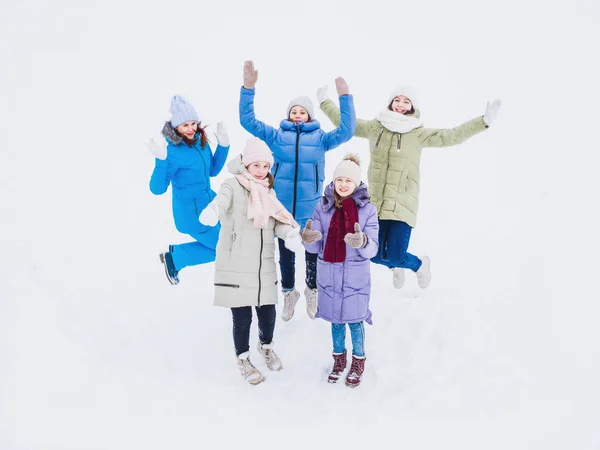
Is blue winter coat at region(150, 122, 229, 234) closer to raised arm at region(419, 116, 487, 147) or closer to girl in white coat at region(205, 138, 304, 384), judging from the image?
girl in white coat at region(205, 138, 304, 384)

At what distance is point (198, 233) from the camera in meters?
5.46

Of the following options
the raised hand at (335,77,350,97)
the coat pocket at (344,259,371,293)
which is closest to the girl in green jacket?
the raised hand at (335,77,350,97)

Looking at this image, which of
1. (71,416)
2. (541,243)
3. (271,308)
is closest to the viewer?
(71,416)

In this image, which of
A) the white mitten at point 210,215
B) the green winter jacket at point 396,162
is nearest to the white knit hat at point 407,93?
the green winter jacket at point 396,162

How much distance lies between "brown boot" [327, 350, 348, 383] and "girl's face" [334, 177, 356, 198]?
1.66 meters

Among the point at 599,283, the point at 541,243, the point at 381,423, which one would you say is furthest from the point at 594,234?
the point at 381,423

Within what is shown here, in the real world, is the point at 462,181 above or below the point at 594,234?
above

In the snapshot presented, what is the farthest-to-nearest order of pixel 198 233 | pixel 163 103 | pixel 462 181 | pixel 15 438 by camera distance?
pixel 163 103 < pixel 462 181 < pixel 198 233 < pixel 15 438

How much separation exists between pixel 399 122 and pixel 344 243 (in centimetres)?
162

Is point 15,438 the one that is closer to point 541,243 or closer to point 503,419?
point 503,419

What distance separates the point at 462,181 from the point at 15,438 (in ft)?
30.2

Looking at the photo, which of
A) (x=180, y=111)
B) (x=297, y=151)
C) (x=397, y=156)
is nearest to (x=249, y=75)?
(x=180, y=111)

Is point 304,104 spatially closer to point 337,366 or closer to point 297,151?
point 297,151

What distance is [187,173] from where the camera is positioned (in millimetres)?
5191
